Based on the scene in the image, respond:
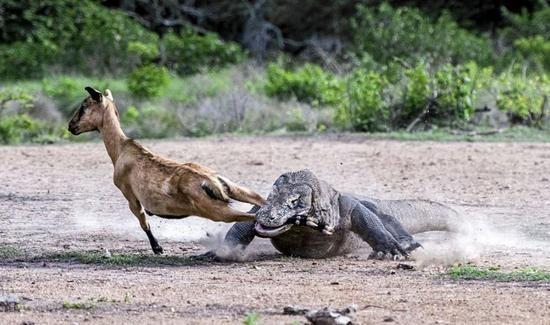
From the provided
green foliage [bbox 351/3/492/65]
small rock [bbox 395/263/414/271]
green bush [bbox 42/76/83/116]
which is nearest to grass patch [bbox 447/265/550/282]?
small rock [bbox 395/263/414/271]

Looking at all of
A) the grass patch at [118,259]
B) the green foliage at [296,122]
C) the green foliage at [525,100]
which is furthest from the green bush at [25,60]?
the grass patch at [118,259]

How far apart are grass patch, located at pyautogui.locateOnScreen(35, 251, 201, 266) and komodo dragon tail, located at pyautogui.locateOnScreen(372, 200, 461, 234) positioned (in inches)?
68.3

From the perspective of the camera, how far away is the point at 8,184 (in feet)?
44.5

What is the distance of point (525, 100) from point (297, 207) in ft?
34.2

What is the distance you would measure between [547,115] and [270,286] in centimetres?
1154

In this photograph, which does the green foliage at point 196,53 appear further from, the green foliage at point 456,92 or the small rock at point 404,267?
the small rock at point 404,267

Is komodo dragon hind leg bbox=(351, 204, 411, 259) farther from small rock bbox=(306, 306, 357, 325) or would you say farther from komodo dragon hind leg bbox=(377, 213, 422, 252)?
small rock bbox=(306, 306, 357, 325)

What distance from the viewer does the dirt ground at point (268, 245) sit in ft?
23.9

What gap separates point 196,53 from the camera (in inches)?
1102

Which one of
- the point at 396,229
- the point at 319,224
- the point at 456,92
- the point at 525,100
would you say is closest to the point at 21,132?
the point at 456,92

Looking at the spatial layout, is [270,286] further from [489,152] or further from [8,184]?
[489,152]

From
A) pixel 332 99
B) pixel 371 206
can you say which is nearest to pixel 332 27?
pixel 332 99

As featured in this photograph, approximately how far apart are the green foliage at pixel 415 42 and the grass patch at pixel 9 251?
14.0 m

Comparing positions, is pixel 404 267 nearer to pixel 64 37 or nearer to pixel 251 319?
pixel 251 319
